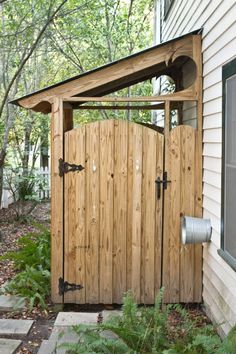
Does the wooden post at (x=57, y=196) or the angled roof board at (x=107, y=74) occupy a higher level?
the angled roof board at (x=107, y=74)

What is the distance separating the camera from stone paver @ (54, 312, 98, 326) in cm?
453

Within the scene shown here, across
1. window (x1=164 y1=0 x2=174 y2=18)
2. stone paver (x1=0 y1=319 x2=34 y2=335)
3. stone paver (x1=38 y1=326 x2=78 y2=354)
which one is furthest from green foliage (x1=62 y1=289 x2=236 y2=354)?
window (x1=164 y1=0 x2=174 y2=18)

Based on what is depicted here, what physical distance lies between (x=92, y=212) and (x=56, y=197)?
415 millimetres

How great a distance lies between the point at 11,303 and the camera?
5035 millimetres

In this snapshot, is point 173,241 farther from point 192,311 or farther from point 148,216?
point 192,311

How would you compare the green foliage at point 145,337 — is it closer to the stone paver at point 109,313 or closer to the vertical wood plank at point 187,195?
the stone paver at point 109,313

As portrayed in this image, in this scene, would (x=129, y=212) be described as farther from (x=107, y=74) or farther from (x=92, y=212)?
(x=107, y=74)

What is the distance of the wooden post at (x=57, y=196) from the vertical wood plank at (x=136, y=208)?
2.48 feet

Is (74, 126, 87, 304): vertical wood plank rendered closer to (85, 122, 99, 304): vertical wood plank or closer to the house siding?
(85, 122, 99, 304): vertical wood plank

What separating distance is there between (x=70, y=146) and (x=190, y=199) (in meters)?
1.39

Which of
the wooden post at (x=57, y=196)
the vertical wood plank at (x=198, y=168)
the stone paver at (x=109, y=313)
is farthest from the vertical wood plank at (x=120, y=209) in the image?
the vertical wood plank at (x=198, y=168)

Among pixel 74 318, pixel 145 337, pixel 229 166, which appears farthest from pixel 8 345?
pixel 229 166

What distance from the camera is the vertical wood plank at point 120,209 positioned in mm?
4910

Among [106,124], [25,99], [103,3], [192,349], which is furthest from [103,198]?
[103,3]
